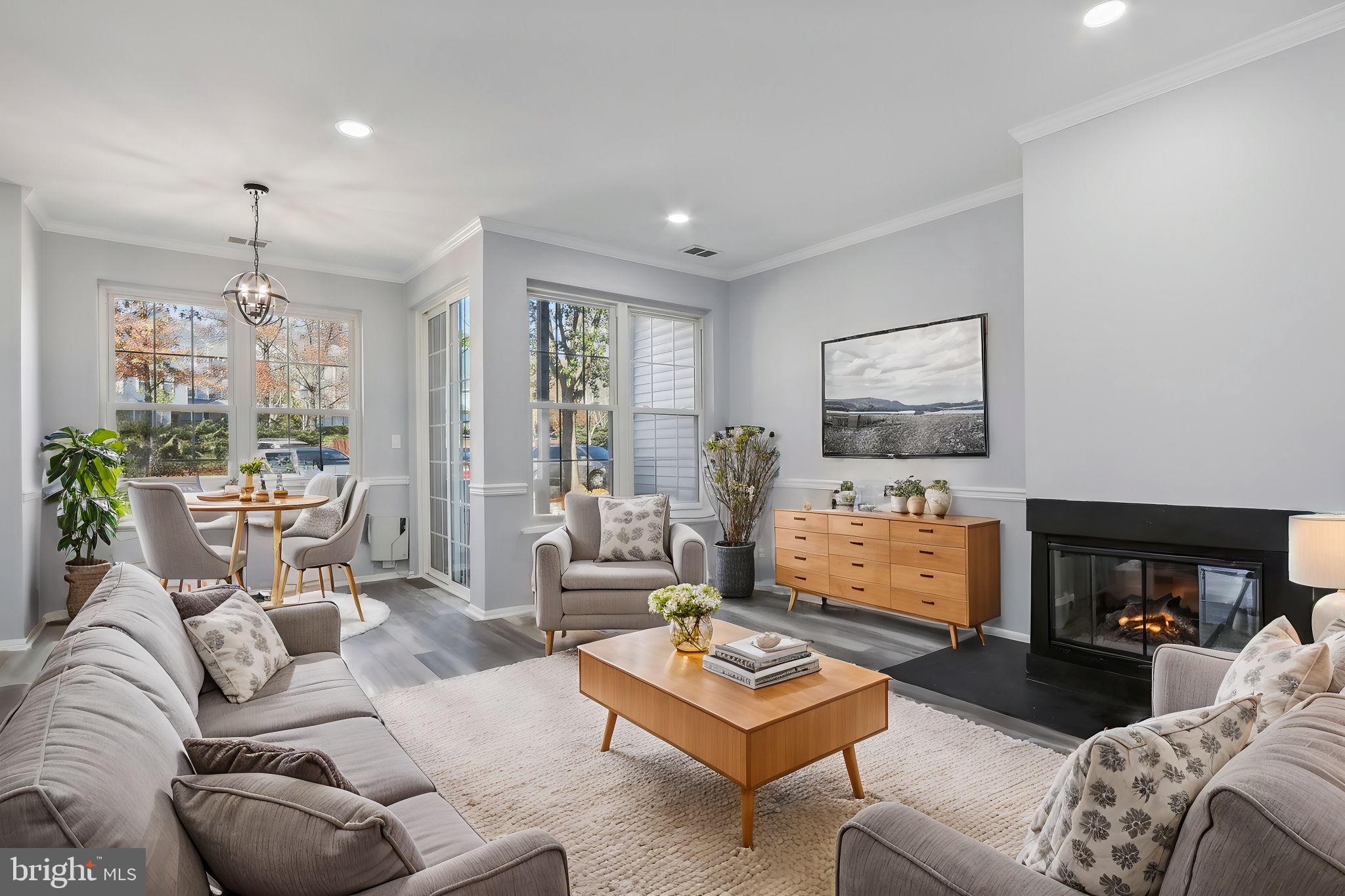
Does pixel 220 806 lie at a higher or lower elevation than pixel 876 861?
higher

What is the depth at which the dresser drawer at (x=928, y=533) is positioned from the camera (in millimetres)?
3902

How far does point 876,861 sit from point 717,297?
17.0ft

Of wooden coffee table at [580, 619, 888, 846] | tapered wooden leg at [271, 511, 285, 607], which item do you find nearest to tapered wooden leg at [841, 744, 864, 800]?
wooden coffee table at [580, 619, 888, 846]

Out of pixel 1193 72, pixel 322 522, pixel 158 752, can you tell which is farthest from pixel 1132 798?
pixel 322 522

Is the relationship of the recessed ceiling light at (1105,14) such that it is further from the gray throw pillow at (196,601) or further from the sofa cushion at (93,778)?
the gray throw pillow at (196,601)

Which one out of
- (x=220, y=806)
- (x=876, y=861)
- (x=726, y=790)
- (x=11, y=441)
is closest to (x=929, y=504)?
(x=726, y=790)

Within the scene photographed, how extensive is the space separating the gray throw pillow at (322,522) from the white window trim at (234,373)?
83 centimetres

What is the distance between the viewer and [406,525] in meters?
6.04

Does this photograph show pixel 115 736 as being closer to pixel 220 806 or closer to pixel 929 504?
pixel 220 806

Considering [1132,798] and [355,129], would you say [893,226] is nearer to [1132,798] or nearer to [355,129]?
[355,129]

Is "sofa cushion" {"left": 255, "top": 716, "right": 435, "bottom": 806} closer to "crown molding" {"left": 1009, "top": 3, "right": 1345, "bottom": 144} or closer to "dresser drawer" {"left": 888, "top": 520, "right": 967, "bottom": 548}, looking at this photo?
"dresser drawer" {"left": 888, "top": 520, "right": 967, "bottom": 548}

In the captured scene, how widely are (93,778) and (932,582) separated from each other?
12.7ft

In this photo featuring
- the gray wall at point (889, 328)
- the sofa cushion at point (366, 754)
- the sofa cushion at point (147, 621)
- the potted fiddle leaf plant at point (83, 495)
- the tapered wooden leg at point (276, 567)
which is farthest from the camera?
the tapered wooden leg at point (276, 567)

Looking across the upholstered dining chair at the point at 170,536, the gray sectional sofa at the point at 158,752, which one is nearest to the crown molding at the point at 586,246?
the upholstered dining chair at the point at 170,536
